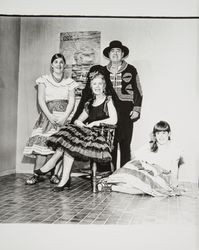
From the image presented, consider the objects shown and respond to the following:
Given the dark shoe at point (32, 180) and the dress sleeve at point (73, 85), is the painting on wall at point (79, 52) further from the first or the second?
the dark shoe at point (32, 180)

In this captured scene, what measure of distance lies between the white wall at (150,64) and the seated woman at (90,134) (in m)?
0.22

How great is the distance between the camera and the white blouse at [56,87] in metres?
3.81

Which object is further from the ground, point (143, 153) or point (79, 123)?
point (79, 123)

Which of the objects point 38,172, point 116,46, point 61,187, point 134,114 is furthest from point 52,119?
point 116,46

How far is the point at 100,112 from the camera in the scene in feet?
12.6

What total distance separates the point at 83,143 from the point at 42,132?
489 mm

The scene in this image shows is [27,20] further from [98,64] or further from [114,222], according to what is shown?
[114,222]

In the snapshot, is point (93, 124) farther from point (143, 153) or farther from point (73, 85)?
point (143, 153)

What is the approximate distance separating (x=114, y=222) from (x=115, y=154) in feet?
3.43

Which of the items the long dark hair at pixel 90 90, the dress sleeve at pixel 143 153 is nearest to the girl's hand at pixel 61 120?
the long dark hair at pixel 90 90

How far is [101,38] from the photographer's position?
3.59 metres

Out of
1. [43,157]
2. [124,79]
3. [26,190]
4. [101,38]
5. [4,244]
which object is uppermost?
[101,38]

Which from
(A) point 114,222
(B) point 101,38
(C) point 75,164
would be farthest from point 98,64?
(A) point 114,222

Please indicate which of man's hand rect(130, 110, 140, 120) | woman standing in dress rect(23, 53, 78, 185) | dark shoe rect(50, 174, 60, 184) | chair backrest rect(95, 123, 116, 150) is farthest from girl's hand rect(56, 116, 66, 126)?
man's hand rect(130, 110, 140, 120)
